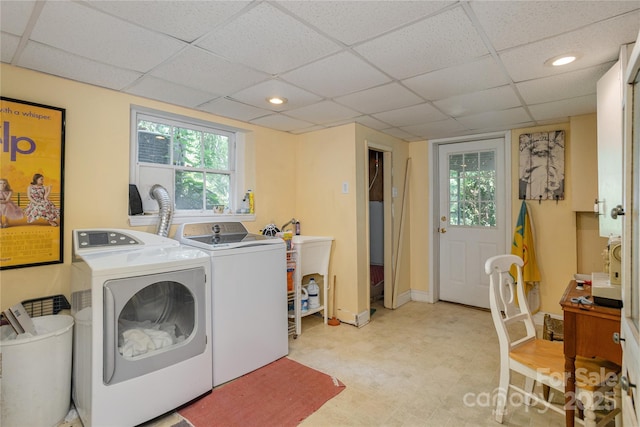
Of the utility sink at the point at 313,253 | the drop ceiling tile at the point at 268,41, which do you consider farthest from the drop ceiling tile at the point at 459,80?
the utility sink at the point at 313,253

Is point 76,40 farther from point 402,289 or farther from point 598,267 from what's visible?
point 598,267

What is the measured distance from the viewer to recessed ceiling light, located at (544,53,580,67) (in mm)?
1824

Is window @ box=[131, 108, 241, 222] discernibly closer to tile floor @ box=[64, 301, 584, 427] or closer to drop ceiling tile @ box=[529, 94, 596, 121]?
tile floor @ box=[64, 301, 584, 427]

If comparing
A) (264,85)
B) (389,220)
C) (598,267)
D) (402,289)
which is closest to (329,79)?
(264,85)

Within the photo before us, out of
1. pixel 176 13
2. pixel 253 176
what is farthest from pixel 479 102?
pixel 176 13

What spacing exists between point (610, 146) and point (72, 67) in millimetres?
3245

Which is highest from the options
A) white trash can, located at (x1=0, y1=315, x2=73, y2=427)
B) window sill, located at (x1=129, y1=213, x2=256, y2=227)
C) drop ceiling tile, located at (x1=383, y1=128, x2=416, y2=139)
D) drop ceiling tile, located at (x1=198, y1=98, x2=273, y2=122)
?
drop ceiling tile, located at (x1=383, y1=128, x2=416, y2=139)

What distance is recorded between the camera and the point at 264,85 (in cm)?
229

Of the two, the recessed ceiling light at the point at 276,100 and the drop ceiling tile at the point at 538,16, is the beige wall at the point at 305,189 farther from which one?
the drop ceiling tile at the point at 538,16

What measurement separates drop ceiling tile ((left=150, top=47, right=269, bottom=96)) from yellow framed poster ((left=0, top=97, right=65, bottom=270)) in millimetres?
799

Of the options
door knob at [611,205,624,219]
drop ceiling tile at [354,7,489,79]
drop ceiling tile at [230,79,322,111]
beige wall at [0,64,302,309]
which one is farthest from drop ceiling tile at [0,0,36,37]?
door knob at [611,205,624,219]

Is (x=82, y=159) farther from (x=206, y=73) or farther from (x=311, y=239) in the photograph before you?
(x=311, y=239)

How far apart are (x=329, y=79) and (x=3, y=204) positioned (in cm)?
221

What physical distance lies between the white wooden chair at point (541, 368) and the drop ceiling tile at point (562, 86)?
128 cm
